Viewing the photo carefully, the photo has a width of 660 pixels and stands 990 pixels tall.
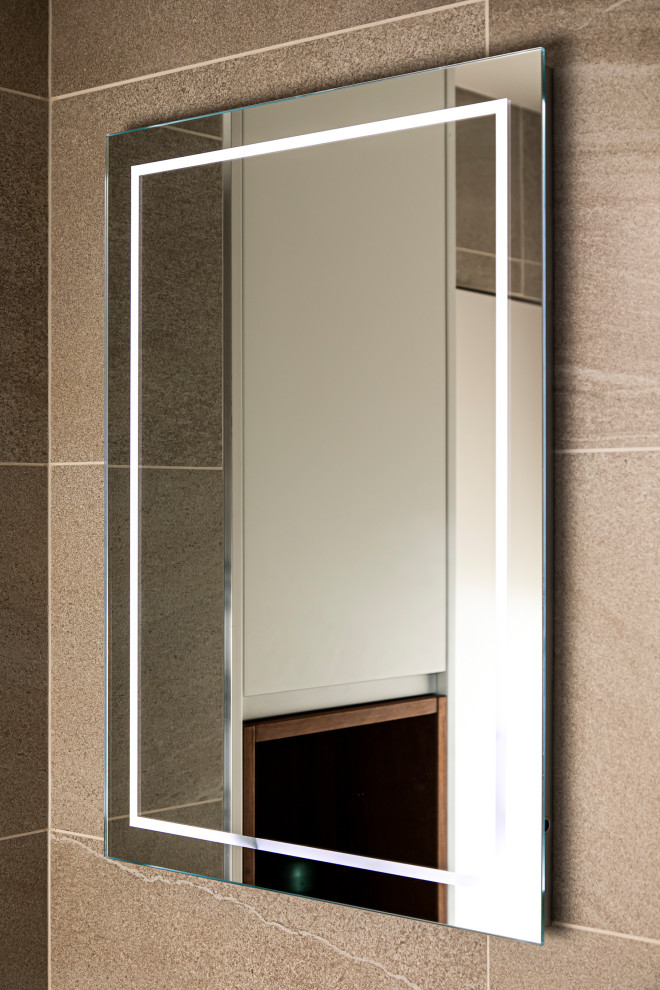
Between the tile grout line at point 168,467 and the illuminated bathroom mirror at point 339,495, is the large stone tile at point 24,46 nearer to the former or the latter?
the illuminated bathroom mirror at point 339,495

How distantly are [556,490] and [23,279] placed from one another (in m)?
0.80

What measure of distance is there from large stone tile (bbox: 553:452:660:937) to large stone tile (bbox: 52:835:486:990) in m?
0.16

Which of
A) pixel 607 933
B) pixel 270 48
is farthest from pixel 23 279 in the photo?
pixel 607 933

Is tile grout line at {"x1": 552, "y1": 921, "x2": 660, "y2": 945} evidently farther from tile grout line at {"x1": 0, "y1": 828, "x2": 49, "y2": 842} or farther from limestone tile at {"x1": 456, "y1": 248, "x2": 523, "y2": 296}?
tile grout line at {"x1": 0, "y1": 828, "x2": 49, "y2": 842}

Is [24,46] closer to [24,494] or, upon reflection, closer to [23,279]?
[23,279]

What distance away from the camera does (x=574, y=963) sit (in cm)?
104

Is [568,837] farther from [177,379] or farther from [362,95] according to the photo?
[362,95]

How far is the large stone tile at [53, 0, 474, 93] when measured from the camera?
1.23 meters

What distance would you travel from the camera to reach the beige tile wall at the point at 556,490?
1.01m

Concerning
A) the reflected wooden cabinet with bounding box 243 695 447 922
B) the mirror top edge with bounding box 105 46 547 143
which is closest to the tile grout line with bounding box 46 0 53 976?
the mirror top edge with bounding box 105 46 547 143

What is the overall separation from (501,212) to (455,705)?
49 centimetres

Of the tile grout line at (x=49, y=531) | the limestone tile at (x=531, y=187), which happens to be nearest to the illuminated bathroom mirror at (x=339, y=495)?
the limestone tile at (x=531, y=187)

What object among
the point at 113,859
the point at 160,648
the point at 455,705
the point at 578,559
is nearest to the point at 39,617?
the point at 160,648

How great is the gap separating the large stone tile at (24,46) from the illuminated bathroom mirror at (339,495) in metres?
0.20
